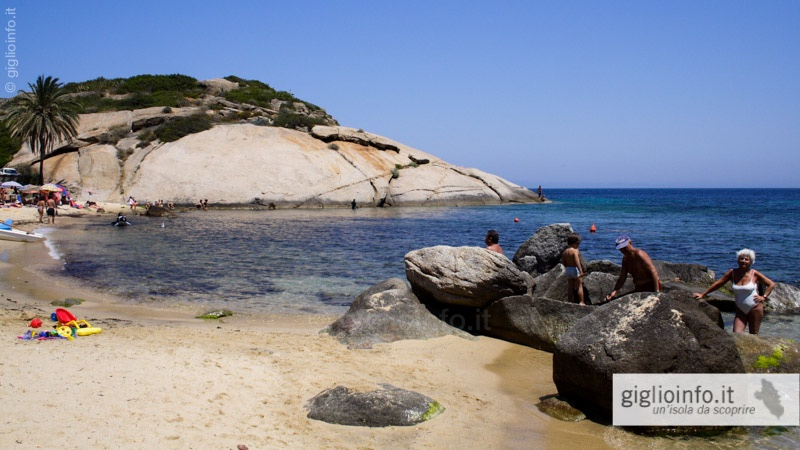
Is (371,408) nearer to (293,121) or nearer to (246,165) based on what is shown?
(246,165)

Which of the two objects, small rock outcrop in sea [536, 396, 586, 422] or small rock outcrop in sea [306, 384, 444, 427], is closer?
small rock outcrop in sea [306, 384, 444, 427]

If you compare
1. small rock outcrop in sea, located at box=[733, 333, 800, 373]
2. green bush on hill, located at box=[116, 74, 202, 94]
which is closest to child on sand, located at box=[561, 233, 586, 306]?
small rock outcrop in sea, located at box=[733, 333, 800, 373]

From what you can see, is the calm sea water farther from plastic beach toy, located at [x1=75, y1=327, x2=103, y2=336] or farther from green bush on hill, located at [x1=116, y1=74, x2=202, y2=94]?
green bush on hill, located at [x1=116, y1=74, x2=202, y2=94]

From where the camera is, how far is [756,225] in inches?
1452

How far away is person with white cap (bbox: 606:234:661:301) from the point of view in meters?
8.89

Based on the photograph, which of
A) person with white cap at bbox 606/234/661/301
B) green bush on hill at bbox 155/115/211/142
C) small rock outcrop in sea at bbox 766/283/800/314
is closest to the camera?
person with white cap at bbox 606/234/661/301

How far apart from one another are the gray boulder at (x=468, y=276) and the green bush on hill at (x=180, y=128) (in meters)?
45.3

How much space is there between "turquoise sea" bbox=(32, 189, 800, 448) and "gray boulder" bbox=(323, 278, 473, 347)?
2569 mm

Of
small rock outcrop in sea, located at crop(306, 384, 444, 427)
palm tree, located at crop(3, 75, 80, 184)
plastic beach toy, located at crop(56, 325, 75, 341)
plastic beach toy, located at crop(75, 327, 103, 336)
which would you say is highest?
palm tree, located at crop(3, 75, 80, 184)

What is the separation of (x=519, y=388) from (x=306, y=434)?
10.6ft

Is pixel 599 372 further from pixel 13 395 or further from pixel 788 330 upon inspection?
pixel 788 330

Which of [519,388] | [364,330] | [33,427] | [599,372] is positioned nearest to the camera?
[33,427]

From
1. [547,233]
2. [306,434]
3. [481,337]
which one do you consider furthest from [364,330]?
[547,233]

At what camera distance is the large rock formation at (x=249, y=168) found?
→ 4566cm
